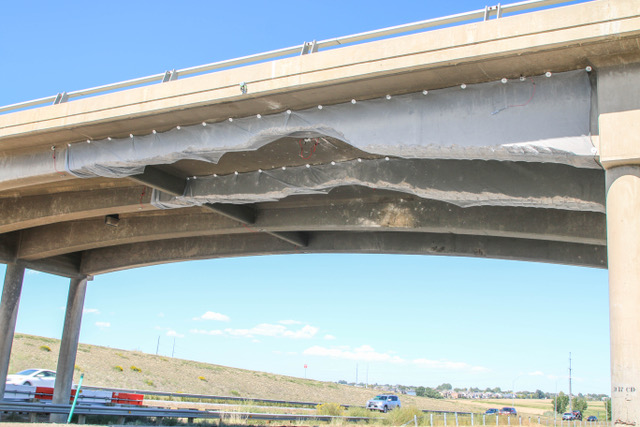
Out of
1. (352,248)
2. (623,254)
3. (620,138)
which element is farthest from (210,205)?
(623,254)

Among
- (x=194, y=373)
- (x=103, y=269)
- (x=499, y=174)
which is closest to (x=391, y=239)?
(x=499, y=174)

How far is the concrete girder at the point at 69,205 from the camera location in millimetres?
17992

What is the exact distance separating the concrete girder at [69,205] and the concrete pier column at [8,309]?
12.7 feet

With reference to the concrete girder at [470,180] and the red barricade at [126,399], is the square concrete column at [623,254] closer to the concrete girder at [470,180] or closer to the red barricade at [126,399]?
the concrete girder at [470,180]

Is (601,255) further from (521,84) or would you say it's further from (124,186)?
(124,186)

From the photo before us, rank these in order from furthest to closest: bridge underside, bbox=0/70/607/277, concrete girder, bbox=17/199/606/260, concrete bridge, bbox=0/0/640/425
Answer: concrete girder, bbox=17/199/606/260 < bridge underside, bbox=0/70/607/277 < concrete bridge, bbox=0/0/640/425

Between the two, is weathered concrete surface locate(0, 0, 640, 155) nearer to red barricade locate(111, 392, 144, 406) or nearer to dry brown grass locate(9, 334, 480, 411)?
red barricade locate(111, 392, 144, 406)

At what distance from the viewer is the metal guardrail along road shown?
1026 centimetres

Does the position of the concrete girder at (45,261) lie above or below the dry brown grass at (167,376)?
above

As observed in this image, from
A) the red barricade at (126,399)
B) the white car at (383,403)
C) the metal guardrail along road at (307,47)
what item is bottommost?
the white car at (383,403)

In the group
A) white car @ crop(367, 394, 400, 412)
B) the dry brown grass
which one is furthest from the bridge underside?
the dry brown grass

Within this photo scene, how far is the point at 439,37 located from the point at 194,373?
54400mm

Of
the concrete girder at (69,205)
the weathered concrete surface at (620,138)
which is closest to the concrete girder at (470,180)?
the weathered concrete surface at (620,138)

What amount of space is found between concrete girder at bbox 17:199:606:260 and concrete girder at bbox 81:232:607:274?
2.01 m
